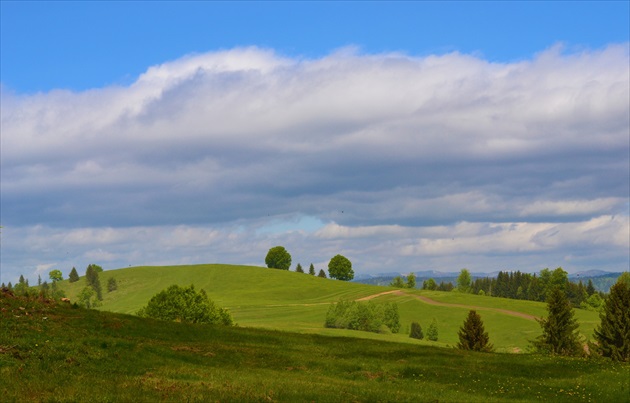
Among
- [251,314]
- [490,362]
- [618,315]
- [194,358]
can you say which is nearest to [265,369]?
[194,358]

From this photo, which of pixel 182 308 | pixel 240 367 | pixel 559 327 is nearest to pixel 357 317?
pixel 182 308

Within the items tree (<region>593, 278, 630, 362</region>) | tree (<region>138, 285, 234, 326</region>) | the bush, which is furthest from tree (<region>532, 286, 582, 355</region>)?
the bush

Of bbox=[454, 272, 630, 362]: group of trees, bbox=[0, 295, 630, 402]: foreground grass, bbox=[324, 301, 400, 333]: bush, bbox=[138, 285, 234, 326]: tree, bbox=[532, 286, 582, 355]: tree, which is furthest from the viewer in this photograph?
bbox=[324, 301, 400, 333]: bush

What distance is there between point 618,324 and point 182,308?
190 ft

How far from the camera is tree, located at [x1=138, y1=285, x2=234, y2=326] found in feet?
300

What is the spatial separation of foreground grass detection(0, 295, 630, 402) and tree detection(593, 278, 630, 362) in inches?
901

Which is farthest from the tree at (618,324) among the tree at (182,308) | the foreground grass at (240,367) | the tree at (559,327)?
the tree at (182,308)

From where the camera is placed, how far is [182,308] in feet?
301

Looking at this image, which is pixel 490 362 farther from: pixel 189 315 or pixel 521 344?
pixel 521 344

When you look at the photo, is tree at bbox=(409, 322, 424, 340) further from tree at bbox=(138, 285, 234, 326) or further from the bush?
tree at bbox=(138, 285, 234, 326)

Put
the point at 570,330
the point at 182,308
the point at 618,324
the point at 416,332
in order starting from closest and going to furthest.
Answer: the point at 618,324 < the point at 570,330 < the point at 182,308 < the point at 416,332

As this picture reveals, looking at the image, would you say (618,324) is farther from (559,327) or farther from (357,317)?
(357,317)

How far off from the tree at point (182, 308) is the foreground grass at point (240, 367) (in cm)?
3824

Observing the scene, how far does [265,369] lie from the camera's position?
3828 cm
